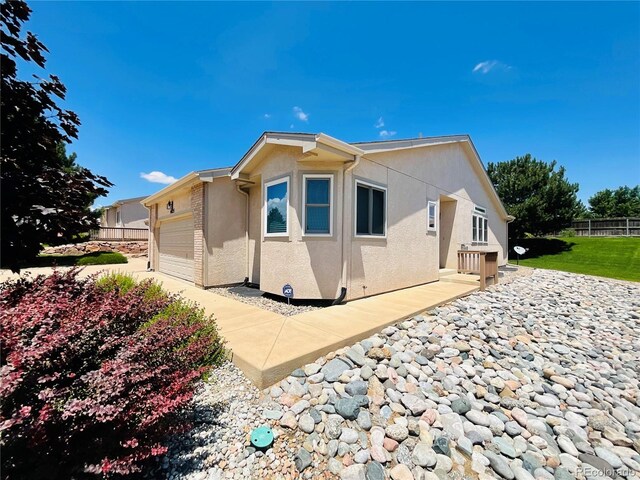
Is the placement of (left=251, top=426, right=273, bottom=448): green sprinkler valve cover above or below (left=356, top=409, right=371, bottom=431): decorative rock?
above

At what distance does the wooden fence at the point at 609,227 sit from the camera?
2444 cm

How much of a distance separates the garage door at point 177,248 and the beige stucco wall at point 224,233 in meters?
1.94

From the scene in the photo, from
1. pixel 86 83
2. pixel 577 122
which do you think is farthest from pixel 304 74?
pixel 577 122

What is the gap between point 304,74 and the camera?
33.4ft

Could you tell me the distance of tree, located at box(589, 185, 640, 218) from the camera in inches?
1799

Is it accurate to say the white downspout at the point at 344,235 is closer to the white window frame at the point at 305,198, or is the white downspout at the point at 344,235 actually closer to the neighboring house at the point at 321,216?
the neighboring house at the point at 321,216

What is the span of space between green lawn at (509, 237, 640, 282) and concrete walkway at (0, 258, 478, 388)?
15444mm

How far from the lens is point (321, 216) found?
6363mm

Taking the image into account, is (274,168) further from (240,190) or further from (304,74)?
(304,74)

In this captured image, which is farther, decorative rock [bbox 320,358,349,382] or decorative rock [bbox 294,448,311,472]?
decorative rock [bbox 320,358,349,382]

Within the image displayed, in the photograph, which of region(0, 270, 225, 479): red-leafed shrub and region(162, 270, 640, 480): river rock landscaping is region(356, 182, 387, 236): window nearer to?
region(162, 270, 640, 480): river rock landscaping

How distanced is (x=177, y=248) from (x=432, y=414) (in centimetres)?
1117

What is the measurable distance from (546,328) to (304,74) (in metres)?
11.4

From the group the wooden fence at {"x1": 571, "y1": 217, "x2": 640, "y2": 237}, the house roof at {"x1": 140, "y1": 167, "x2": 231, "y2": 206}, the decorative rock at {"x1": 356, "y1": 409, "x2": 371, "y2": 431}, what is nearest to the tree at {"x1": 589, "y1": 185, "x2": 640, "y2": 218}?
the wooden fence at {"x1": 571, "y1": 217, "x2": 640, "y2": 237}
